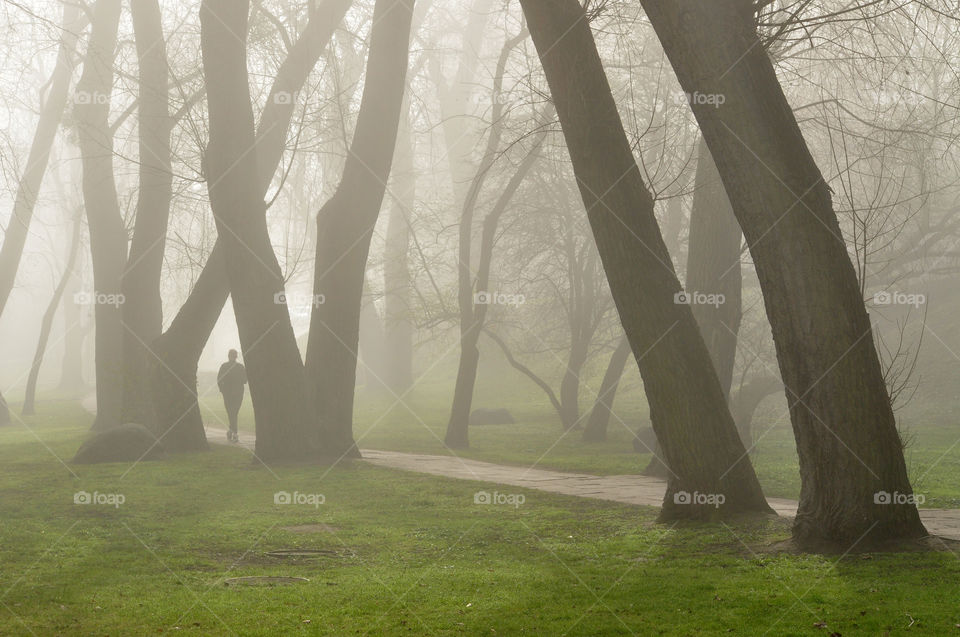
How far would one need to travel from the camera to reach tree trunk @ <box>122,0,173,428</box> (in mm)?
19906

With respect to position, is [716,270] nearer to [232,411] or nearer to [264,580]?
[264,580]

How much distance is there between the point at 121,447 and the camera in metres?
16.9

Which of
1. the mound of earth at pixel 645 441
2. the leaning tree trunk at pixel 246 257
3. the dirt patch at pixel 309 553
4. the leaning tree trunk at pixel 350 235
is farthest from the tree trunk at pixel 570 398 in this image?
the dirt patch at pixel 309 553

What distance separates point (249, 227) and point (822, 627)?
1204 centimetres

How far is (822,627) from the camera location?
219 inches

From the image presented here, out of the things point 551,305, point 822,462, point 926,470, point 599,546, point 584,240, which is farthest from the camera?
point 551,305

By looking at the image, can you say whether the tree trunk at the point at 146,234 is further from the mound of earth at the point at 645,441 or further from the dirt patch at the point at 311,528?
the dirt patch at the point at 311,528

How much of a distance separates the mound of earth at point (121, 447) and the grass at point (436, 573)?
4.23 metres

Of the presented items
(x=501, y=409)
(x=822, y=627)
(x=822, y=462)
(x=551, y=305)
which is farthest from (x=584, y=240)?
(x=822, y=627)

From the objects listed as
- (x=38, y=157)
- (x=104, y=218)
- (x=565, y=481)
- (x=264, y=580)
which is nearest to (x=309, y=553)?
(x=264, y=580)

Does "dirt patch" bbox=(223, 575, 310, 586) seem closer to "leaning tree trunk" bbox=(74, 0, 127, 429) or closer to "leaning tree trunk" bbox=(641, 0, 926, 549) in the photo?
"leaning tree trunk" bbox=(641, 0, 926, 549)

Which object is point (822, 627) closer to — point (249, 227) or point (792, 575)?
point (792, 575)

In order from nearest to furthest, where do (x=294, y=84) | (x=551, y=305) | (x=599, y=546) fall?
1. (x=599, y=546)
2. (x=294, y=84)
3. (x=551, y=305)

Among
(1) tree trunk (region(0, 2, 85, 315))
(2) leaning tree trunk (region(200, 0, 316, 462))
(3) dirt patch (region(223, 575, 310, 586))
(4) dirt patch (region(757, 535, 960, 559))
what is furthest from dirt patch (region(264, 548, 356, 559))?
(1) tree trunk (region(0, 2, 85, 315))
